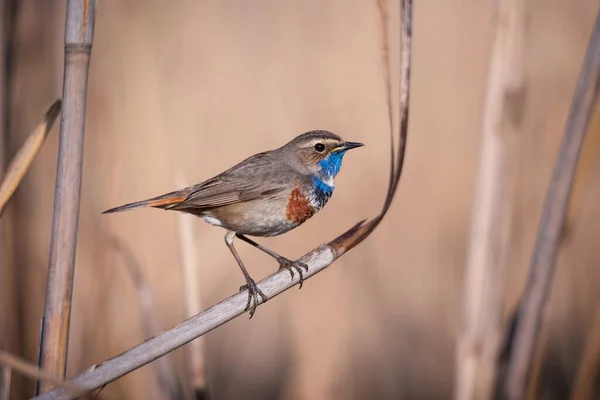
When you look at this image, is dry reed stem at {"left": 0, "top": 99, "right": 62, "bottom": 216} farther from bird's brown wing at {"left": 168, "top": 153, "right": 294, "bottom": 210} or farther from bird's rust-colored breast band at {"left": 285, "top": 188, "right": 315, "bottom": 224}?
bird's rust-colored breast band at {"left": 285, "top": 188, "right": 315, "bottom": 224}

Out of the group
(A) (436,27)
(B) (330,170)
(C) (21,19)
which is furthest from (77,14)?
(A) (436,27)

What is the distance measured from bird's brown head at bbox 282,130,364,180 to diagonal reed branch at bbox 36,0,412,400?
909mm

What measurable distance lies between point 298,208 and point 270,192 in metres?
0.16

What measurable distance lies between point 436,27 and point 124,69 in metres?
2.50

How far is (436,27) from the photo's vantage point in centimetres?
536

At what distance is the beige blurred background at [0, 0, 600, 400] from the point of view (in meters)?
3.54

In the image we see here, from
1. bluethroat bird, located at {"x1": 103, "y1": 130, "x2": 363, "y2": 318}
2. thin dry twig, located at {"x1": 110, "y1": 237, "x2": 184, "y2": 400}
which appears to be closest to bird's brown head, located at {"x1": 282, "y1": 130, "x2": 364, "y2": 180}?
bluethroat bird, located at {"x1": 103, "y1": 130, "x2": 363, "y2": 318}

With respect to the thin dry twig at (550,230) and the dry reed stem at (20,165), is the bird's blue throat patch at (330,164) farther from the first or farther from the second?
the dry reed stem at (20,165)

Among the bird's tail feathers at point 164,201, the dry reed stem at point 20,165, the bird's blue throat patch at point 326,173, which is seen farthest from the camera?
the bird's blue throat patch at point 326,173

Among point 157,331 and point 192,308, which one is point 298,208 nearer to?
point 192,308

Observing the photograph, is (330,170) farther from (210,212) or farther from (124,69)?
(124,69)

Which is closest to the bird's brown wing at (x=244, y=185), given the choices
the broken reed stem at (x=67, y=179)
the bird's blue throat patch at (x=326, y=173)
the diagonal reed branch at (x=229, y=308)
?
the bird's blue throat patch at (x=326, y=173)

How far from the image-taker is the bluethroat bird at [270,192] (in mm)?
3098

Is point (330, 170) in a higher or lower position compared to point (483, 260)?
higher
